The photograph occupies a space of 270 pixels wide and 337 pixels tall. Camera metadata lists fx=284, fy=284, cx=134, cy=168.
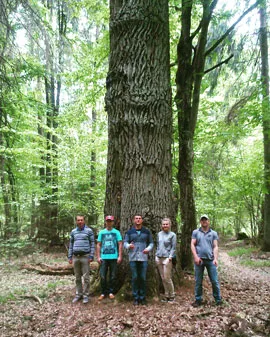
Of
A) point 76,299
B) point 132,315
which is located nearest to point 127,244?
point 132,315

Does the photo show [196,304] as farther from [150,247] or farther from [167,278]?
[150,247]

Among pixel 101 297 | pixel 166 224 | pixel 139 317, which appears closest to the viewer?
pixel 139 317

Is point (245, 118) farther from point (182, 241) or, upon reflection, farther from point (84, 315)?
point (84, 315)

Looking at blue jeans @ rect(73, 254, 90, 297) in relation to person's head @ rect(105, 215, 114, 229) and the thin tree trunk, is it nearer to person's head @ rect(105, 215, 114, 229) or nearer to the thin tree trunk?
person's head @ rect(105, 215, 114, 229)

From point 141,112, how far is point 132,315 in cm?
372

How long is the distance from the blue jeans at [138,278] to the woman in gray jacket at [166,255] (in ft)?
1.20

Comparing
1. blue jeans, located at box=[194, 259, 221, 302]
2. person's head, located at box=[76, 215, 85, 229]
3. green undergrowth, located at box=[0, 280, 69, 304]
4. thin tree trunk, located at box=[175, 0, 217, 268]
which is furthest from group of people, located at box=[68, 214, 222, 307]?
thin tree trunk, located at box=[175, 0, 217, 268]

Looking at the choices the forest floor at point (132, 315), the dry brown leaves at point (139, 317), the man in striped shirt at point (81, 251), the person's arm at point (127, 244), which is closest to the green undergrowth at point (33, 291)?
the forest floor at point (132, 315)

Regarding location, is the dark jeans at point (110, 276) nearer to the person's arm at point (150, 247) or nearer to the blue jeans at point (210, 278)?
the person's arm at point (150, 247)

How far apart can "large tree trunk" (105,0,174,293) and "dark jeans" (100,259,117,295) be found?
232mm

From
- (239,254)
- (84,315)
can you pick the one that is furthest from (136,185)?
(239,254)

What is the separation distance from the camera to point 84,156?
1366 centimetres

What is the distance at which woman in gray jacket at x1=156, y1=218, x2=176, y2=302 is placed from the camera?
18.0ft

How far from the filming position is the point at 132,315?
15.7 ft
